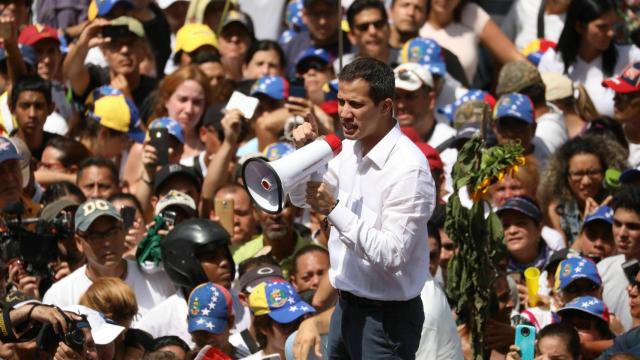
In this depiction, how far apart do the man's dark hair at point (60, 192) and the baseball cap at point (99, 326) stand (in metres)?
2.15

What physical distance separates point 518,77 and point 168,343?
4.33 m

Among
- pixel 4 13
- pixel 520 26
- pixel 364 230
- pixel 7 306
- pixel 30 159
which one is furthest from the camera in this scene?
pixel 520 26

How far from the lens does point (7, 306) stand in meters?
8.67

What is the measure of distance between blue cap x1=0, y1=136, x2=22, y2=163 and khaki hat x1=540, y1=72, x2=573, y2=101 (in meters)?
4.46

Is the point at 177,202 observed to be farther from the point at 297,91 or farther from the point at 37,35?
the point at 37,35

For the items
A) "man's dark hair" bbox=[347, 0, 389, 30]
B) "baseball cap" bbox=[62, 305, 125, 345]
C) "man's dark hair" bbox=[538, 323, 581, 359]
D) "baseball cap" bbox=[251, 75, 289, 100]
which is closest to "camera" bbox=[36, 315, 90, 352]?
"baseball cap" bbox=[62, 305, 125, 345]

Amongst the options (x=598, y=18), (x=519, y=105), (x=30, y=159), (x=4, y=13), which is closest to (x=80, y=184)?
(x=30, y=159)

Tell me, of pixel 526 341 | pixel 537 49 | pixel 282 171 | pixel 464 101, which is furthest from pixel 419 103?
pixel 282 171

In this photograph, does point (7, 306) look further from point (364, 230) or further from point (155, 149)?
point (155, 149)

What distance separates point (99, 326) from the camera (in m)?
9.24

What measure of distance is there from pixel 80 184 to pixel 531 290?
3.61 metres

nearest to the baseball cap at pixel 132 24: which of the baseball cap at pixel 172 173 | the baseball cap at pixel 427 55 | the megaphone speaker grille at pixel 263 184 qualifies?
the baseball cap at pixel 172 173

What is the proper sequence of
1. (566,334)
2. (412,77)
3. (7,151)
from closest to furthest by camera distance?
(566,334)
(7,151)
(412,77)

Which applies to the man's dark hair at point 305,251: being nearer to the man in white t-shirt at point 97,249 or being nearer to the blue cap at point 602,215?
the man in white t-shirt at point 97,249
